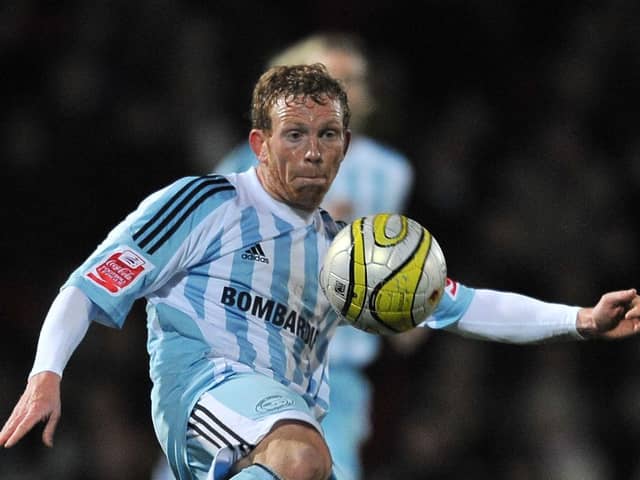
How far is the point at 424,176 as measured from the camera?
8250mm

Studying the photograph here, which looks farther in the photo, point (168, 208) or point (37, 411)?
point (168, 208)

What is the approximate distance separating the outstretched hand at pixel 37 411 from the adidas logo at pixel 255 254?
2.33 ft

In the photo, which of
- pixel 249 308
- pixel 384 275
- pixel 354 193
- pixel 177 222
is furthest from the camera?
pixel 354 193

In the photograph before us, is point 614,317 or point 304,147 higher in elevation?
point 304,147

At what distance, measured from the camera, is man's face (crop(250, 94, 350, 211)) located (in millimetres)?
3857

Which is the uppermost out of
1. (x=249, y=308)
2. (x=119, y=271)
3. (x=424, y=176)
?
(x=119, y=271)

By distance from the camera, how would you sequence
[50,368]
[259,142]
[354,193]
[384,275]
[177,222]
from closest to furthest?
[50,368] → [384,275] → [177,222] → [259,142] → [354,193]

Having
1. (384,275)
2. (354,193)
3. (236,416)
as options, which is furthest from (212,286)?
(354,193)

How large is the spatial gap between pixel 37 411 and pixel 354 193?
2.53 m

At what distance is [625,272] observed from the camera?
8094mm

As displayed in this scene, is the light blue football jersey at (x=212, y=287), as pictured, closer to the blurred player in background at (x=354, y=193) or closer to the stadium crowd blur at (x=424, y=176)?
the blurred player in background at (x=354, y=193)

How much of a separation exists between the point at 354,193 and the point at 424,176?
8.86 feet

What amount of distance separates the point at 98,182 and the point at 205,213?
13.7 ft

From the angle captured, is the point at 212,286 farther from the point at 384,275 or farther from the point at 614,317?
the point at 614,317
